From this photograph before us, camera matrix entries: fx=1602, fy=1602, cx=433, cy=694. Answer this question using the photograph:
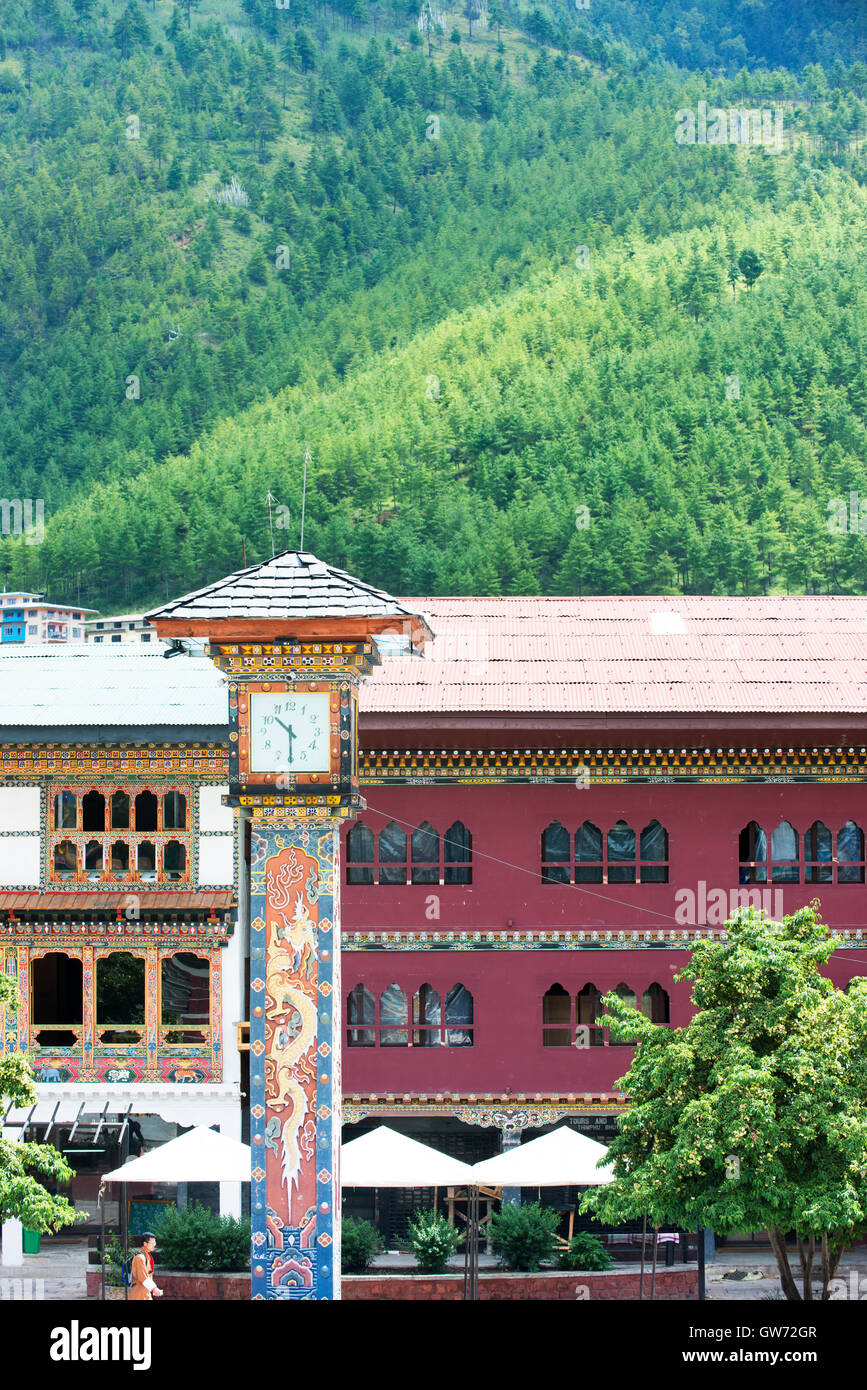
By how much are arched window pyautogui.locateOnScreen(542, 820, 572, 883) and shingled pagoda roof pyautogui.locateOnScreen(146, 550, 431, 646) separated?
9.90 meters

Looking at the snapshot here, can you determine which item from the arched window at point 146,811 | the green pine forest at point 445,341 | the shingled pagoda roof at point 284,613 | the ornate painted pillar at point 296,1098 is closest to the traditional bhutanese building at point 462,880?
the arched window at point 146,811

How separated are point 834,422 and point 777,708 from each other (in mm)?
78305

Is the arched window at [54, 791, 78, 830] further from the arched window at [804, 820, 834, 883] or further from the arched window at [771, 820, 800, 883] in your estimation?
the arched window at [804, 820, 834, 883]

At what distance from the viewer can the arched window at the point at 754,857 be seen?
25531 mm

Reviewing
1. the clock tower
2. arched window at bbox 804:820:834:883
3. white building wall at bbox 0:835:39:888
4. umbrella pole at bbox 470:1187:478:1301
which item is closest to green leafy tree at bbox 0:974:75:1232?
the clock tower

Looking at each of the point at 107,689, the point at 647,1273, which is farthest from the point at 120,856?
the point at 647,1273

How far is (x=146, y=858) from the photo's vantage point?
26125mm

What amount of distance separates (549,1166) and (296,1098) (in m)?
7.39

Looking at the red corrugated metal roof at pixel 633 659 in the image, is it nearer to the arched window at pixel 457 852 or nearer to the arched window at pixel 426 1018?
the arched window at pixel 457 852

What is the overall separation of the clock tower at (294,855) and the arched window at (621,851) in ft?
33.5

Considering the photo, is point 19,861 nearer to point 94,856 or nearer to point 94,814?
point 94,856

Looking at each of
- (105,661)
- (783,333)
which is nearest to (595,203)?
(783,333)

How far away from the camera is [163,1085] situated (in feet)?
82.7

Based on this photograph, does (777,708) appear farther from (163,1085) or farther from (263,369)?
(263,369)
